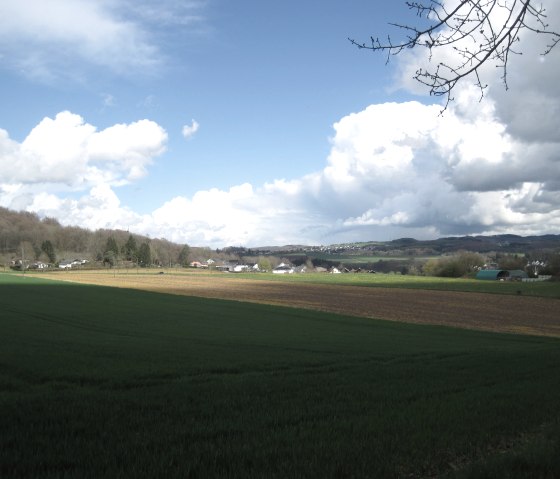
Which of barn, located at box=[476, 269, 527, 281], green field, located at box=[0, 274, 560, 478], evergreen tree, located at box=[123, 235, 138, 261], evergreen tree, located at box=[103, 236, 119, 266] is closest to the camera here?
green field, located at box=[0, 274, 560, 478]

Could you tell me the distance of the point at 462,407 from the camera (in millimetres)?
8367

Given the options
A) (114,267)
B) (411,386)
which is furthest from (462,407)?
(114,267)

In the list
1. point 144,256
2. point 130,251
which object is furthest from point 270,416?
point 130,251

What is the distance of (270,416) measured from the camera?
294 inches

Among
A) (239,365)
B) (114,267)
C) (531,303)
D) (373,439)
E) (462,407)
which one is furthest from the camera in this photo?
(114,267)

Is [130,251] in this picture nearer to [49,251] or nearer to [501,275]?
[49,251]

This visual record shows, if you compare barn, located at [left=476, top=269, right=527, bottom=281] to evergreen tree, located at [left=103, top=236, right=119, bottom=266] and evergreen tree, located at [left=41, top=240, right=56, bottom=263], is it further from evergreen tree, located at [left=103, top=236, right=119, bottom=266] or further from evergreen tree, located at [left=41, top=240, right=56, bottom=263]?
evergreen tree, located at [left=41, top=240, right=56, bottom=263]

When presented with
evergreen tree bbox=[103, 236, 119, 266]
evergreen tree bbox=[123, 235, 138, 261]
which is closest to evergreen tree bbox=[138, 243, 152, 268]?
evergreen tree bbox=[123, 235, 138, 261]

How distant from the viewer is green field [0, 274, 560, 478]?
5422 mm

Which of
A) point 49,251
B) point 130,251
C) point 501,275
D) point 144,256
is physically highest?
point 49,251

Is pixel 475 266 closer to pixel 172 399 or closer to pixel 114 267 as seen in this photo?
pixel 114 267

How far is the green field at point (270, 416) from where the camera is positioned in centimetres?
542

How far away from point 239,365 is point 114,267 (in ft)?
572

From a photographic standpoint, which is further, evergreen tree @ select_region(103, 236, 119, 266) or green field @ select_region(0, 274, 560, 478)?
evergreen tree @ select_region(103, 236, 119, 266)
